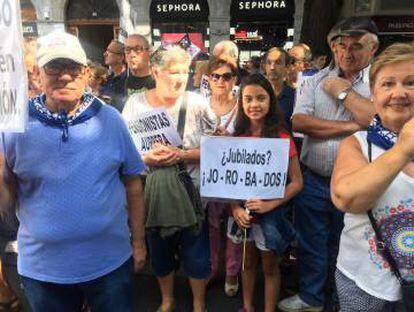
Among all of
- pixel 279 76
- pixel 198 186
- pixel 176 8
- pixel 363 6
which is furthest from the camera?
pixel 176 8

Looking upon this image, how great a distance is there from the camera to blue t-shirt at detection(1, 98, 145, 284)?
71.4 inches

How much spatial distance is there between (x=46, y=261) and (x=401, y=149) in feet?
4.90

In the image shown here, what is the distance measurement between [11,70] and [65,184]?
0.52 m

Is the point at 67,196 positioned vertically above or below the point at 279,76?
below

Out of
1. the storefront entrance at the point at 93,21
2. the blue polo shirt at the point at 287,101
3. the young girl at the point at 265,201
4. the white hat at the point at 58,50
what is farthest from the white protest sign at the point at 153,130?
the storefront entrance at the point at 93,21

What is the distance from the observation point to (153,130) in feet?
8.59

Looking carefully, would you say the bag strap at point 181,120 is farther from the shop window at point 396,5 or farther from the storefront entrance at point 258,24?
the storefront entrance at point 258,24

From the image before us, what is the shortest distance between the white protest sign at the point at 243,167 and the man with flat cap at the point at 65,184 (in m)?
0.73

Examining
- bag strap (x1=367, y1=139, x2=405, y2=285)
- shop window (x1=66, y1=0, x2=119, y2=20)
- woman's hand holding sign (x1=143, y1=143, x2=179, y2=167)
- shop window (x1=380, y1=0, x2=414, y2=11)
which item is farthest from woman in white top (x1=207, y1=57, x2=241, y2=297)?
shop window (x1=66, y1=0, x2=119, y2=20)

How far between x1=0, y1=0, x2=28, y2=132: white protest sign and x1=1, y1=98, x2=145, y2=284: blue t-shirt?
274mm

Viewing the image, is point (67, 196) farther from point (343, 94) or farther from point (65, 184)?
point (343, 94)

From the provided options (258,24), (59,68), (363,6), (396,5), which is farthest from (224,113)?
(258,24)

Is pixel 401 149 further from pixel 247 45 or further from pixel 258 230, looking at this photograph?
pixel 247 45

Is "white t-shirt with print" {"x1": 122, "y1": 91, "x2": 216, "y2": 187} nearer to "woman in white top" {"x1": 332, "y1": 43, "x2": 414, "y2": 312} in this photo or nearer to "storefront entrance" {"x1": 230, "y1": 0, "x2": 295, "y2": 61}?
"woman in white top" {"x1": 332, "y1": 43, "x2": 414, "y2": 312}
